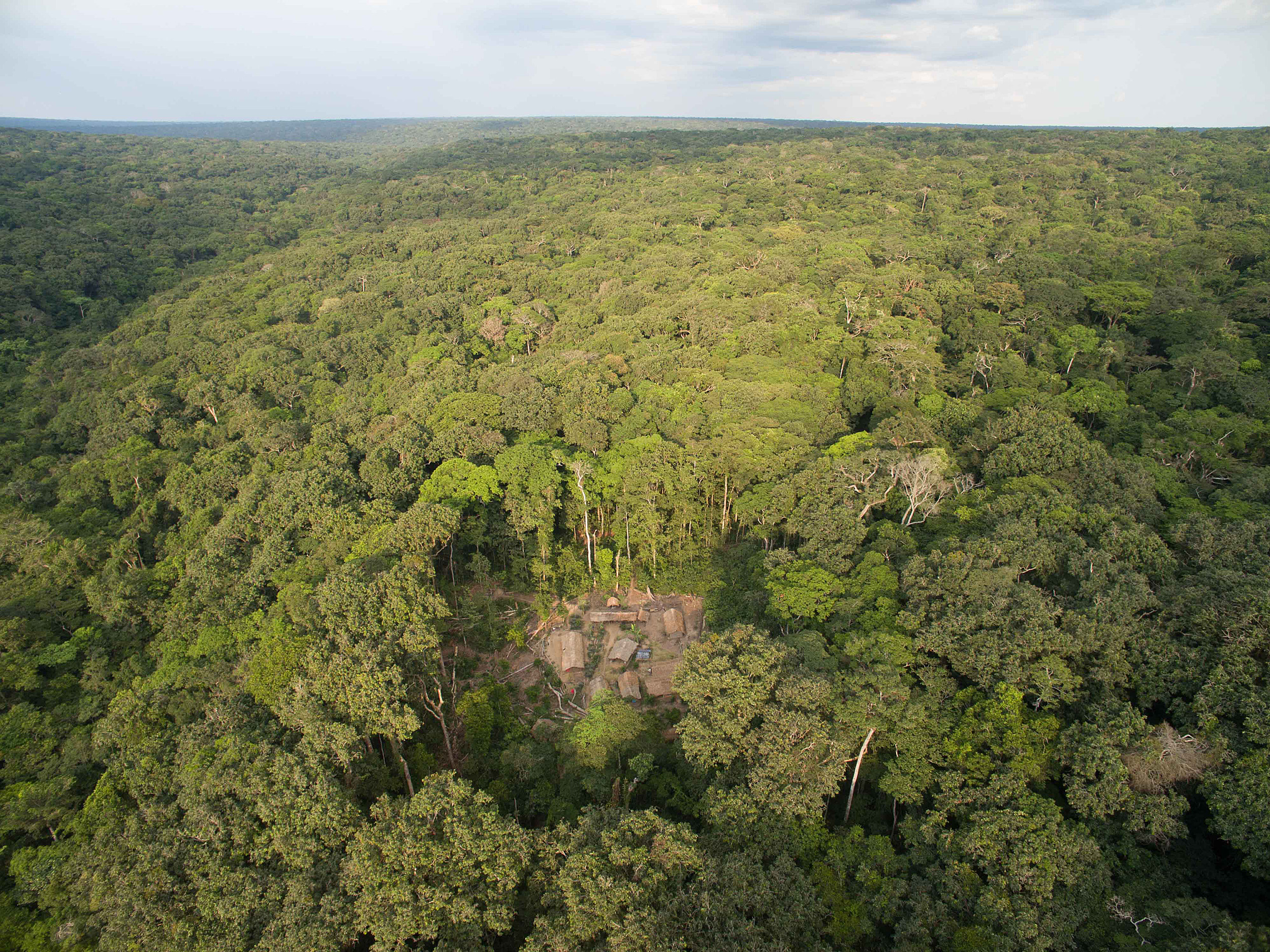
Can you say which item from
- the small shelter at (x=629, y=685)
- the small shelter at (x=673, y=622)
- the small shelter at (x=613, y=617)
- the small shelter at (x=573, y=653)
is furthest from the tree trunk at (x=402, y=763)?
the small shelter at (x=673, y=622)

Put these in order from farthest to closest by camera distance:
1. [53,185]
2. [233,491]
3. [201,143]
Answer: [201,143] → [53,185] → [233,491]

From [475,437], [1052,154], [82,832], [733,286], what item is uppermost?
[1052,154]

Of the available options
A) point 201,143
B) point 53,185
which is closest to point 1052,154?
point 53,185

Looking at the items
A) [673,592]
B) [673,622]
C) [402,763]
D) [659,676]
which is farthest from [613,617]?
[402,763]

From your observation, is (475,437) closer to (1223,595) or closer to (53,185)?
(1223,595)

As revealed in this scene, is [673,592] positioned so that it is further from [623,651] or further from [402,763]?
[402,763]

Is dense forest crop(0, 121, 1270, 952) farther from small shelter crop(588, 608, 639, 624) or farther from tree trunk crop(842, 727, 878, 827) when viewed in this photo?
small shelter crop(588, 608, 639, 624)
